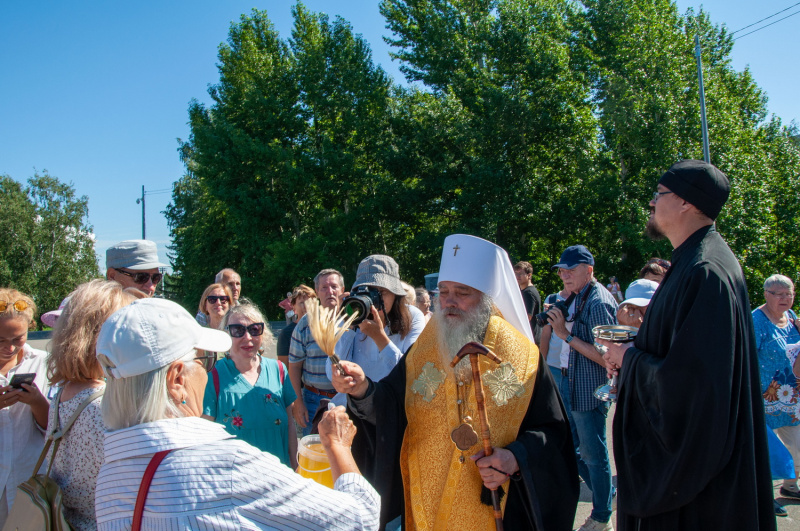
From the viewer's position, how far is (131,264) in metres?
3.48

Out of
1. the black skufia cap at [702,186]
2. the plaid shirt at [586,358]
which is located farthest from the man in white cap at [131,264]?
the plaid shirt at [586,358]

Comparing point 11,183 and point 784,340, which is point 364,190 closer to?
point 784,340

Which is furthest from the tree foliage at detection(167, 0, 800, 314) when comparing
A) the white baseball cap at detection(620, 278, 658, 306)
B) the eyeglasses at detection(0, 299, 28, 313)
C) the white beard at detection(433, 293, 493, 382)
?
the eyeglasses at detection(0, 299, 28, 313)

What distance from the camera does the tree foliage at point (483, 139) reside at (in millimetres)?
20734

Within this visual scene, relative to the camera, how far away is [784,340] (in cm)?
470

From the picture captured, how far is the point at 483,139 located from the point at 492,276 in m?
21.3

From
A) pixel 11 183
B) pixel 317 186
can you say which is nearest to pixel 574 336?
pixel 317 186

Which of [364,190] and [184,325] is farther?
[364,190]

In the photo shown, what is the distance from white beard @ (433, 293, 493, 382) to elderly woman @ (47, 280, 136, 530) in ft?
4.99

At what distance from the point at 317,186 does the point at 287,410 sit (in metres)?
23.0

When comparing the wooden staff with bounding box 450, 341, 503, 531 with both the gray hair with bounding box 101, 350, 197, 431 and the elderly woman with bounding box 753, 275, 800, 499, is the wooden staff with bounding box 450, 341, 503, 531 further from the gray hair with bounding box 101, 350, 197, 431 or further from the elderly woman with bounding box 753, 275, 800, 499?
the elderly woman with bounding box 753, 275, 800, 499

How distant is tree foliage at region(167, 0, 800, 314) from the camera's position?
68.0ft

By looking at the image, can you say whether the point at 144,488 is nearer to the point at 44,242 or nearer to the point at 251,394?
the point at 251,394

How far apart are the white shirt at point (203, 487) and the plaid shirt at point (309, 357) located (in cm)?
268
